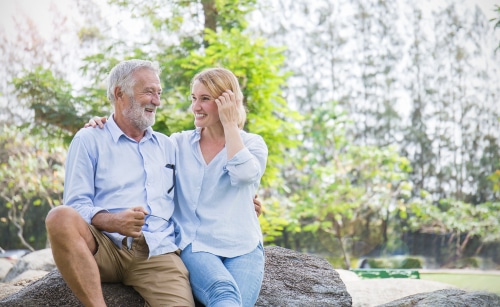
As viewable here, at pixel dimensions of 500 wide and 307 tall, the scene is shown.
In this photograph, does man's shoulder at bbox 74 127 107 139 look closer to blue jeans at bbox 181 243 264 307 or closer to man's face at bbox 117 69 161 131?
man's face at bbox 117 69 161 131

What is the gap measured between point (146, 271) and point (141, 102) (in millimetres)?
605

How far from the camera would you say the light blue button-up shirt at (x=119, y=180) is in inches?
84.5

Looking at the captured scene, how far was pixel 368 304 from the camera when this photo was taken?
434cm

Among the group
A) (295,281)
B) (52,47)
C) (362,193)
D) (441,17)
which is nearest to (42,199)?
(52,47)

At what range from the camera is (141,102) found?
91.4 inches

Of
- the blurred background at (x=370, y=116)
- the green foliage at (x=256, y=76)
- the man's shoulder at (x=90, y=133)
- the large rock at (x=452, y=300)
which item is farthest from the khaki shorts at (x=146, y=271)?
the blurred background at (x=370, y=116)

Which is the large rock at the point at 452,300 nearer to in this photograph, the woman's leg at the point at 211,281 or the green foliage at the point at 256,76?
the woman's leg at the point at 211,281

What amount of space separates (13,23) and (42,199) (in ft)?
9.69

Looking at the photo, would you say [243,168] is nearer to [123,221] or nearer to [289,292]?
[123,221]

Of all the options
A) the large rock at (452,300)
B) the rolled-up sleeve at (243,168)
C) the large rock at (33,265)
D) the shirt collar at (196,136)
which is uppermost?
the shirt collar at (196,136)

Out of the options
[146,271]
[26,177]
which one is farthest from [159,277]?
[26,177]

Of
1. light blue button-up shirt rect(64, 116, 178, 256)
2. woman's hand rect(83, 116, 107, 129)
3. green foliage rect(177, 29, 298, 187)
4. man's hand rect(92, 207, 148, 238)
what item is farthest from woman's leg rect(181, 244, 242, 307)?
green foliage rect(177, 29, 298, 187)

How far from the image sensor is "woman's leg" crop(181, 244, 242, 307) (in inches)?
82.5

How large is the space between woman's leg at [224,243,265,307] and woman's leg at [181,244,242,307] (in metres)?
0.06
